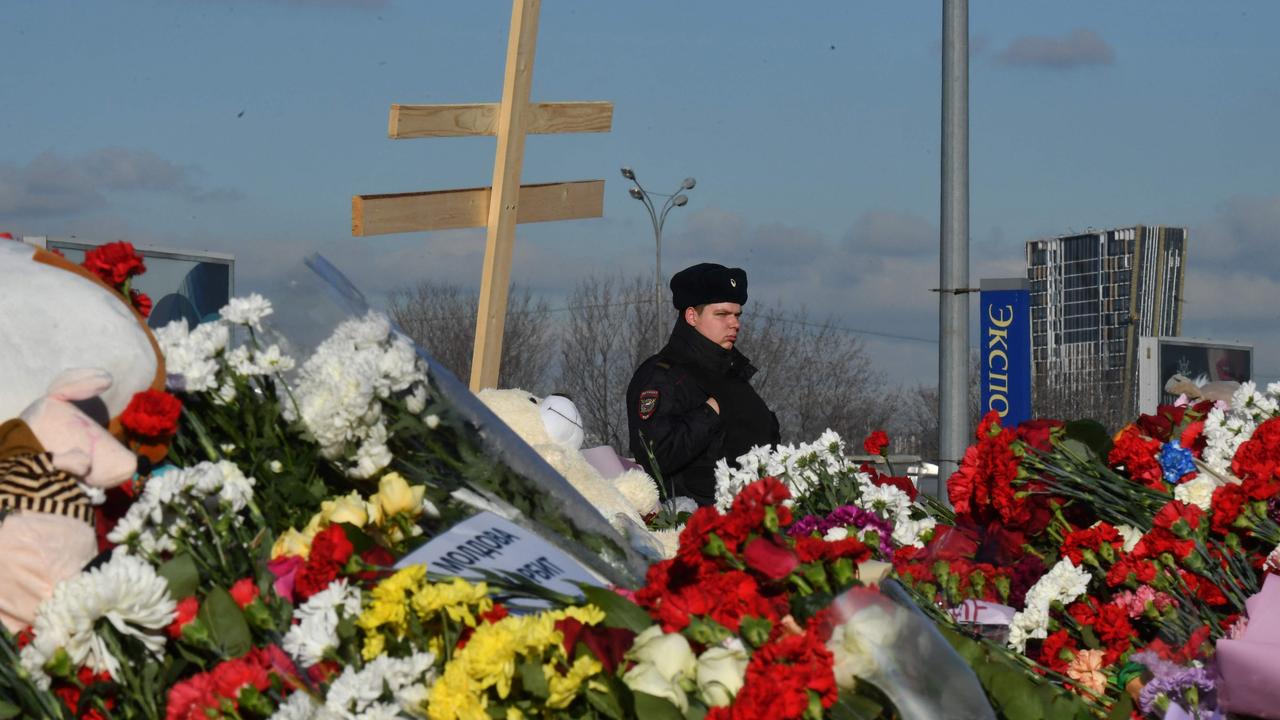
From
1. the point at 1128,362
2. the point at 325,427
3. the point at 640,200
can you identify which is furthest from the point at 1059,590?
the point at 1128,362

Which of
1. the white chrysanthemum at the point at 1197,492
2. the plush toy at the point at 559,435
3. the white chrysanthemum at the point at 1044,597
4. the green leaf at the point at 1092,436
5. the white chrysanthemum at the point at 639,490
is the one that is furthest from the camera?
the white chrysanthemum at the point at 639,490

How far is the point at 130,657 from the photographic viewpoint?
5.78 ft

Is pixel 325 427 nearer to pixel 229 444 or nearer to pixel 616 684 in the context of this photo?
pixel 229 444

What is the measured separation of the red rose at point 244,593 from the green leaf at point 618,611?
16.1 inches

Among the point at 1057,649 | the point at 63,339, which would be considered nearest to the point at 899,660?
the point at 1057,649

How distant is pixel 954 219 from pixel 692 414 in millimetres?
2265

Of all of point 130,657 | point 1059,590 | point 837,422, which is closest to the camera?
point 130,657

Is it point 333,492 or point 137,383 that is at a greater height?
point 137,383

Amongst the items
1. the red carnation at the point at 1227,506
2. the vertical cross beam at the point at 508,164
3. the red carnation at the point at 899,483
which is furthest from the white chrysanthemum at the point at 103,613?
the vertical cross beam at the point at 508,164

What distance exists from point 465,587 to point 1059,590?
1.45 metres

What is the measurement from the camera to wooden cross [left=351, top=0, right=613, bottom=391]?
5082mm

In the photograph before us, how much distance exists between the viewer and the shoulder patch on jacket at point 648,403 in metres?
5.26

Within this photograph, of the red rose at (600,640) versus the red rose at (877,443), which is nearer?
the red rose at (600,640)

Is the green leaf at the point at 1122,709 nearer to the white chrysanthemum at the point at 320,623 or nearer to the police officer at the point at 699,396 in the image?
the white chrysanthemum at the point at 320,623
